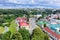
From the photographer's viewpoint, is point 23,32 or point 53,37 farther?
point 53,37

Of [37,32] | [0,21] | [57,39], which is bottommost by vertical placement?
[0,21]

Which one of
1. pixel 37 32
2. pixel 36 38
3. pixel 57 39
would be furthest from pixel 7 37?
pixel 57 39

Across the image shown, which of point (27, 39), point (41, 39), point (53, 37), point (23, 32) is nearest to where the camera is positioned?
point (41, 39)

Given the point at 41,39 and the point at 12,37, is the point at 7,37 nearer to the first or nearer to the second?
the point at 12,37

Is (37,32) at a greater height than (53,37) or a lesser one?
greater

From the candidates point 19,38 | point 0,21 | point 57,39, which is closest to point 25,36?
point 19,38

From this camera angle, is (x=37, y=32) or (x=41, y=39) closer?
(x=41, y=39)

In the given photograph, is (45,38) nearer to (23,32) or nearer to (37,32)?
(37,32)

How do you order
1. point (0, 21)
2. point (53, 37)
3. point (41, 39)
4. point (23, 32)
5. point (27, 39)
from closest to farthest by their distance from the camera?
point (41, 39) < point (27, 39) < point (23, 32) < point (53, 37) < point (0, 21)

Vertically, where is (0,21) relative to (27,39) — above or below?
below
